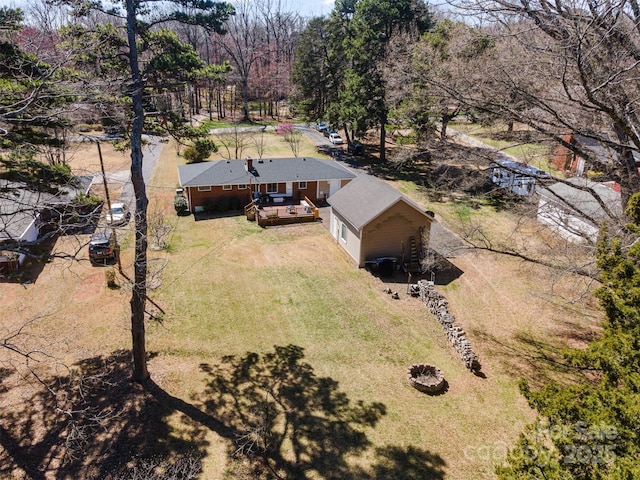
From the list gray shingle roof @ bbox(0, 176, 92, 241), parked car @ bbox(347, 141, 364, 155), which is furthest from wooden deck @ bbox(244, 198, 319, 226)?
parked car @ bbox(347, 141, 364, 155)

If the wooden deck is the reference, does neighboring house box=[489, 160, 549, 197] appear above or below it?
above

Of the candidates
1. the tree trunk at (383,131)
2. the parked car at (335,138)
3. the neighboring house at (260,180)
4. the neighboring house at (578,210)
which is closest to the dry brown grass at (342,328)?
the neighboring house at (578,210)

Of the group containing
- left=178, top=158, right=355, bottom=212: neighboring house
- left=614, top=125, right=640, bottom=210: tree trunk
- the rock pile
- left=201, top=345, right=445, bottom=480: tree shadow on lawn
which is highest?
left=614, top=125, right=640, bottom=210: tree trunk

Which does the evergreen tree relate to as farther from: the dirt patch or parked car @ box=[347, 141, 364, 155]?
parked car @ box=[347, 141, 364, 155]

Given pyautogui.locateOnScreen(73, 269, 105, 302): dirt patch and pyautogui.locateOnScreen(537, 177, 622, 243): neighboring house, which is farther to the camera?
pyautogui.locateOnScreen(73, 269, 105, 302): dirt patch

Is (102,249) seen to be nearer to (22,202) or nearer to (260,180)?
(260,180)

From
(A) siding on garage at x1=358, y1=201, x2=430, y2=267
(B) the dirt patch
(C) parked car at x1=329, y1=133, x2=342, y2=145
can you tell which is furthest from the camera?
(C) parked car at x1=329, y1=133, x2=342, y2=145

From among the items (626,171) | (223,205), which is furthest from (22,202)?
(223,205)

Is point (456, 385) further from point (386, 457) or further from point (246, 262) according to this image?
point (246, 262)

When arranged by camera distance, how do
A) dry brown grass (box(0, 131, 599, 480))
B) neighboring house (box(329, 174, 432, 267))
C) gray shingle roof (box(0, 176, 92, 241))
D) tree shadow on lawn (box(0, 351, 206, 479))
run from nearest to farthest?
gray shingle roof (box(0, 176, 92, 241)) < tree shadow on lawn (box(0, 351, 206, 479)) < dry brown grass (box(0, 131, 599, 480)) < neighboring house (box(329, 174, 432, 267))
